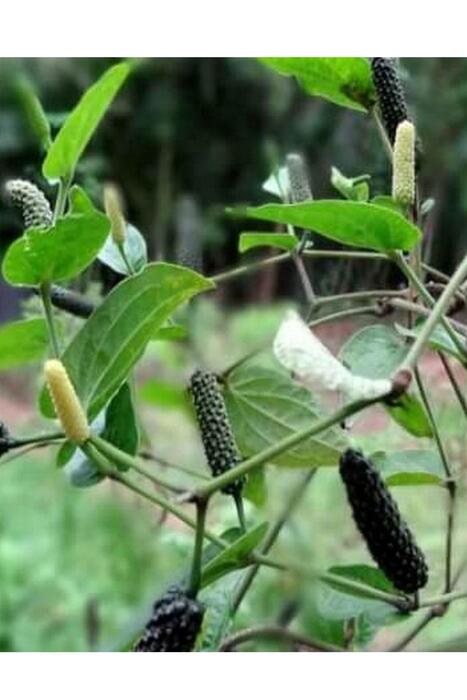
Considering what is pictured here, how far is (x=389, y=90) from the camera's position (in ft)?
1.44

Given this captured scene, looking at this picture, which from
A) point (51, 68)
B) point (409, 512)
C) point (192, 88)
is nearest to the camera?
point (409, 512)

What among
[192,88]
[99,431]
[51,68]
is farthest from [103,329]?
[192,88]

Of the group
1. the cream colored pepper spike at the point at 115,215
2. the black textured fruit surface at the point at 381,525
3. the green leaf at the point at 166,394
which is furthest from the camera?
the green leaf at the point at 166,394

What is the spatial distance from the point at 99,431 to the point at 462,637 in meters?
0.15

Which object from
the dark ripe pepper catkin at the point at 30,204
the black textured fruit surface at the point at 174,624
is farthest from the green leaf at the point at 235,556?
the dark ripe pepper catkin at the point at 30,204

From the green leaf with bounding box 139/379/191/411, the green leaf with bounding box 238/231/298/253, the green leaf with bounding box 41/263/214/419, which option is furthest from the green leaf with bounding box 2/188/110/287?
the green leaf with bounding box 139/379/191/411

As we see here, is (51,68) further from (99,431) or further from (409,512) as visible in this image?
(99,431)

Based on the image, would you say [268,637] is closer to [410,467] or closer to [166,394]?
[410,467]

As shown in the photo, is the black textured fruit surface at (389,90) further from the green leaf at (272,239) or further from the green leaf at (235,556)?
the green leaf at (235,556)

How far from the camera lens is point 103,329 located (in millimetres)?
360

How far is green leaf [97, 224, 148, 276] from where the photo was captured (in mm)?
473

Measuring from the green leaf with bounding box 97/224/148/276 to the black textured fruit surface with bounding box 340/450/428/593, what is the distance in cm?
17

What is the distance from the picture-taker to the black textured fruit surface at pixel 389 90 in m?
0.44

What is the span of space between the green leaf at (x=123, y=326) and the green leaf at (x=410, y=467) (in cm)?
12
